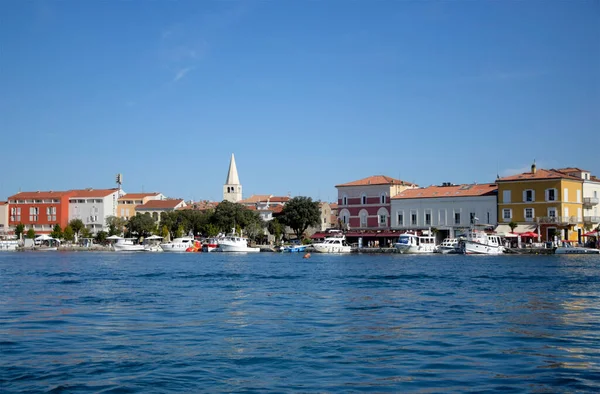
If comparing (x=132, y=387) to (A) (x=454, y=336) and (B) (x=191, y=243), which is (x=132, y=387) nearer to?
(A) (x=454, y=336)

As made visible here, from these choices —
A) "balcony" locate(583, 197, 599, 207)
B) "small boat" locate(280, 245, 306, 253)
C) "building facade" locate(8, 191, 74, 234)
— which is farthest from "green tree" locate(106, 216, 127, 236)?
"balcony" locate(583, 197, 599, 207)

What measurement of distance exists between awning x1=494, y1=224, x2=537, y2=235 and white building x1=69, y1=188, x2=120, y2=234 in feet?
207

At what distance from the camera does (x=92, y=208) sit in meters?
111

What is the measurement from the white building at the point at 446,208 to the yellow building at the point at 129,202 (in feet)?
162

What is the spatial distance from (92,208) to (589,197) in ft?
243

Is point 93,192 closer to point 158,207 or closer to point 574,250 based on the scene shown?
point 158,207

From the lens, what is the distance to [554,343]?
13.7 metres

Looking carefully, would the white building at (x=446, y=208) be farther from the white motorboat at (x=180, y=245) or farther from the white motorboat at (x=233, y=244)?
the white motorboat at (x=180, y=245)

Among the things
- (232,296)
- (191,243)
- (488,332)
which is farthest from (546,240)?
(488,332)

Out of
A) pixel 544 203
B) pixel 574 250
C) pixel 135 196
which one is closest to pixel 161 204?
pixel 135 196

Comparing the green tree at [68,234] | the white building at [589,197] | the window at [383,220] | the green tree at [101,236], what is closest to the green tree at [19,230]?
the green tree at [68,234]

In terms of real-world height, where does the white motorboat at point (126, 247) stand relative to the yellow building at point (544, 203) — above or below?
below

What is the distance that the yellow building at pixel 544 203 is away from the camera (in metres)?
68.1

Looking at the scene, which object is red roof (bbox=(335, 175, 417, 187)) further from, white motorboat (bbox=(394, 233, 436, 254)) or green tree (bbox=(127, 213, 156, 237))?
green tree (bbox=(127, 213, 156, 237))
